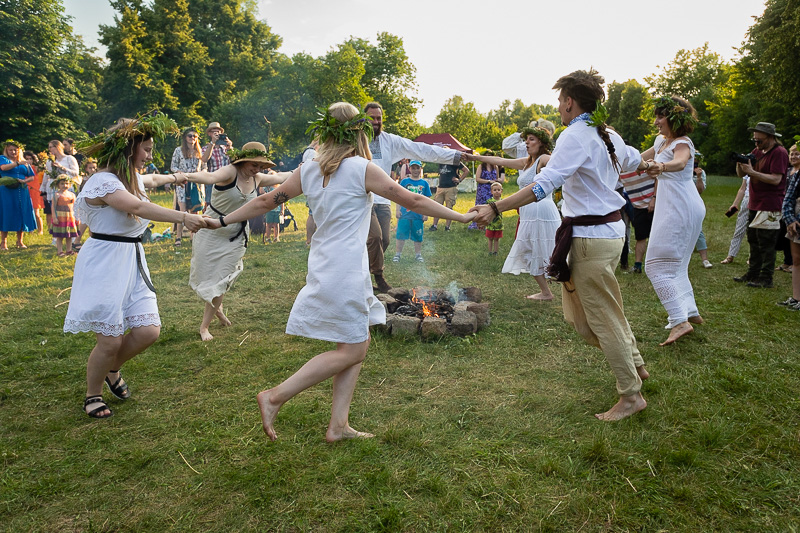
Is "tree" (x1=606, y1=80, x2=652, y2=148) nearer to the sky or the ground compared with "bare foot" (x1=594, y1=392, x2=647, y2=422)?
nearer to the sky

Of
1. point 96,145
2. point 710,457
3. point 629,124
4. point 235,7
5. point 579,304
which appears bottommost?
point 710,457

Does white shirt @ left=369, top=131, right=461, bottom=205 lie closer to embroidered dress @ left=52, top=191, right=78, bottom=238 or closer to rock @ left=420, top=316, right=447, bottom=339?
rock @ left=420, top=316, right=447, bottom=339

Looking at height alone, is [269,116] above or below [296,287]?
above

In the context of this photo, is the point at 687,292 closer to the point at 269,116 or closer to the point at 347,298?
the point at 347,298

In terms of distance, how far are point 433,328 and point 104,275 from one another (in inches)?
126

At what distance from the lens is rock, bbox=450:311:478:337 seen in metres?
5.54

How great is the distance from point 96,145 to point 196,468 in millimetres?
2510

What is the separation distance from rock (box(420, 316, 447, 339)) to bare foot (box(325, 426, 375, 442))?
81.9 inches

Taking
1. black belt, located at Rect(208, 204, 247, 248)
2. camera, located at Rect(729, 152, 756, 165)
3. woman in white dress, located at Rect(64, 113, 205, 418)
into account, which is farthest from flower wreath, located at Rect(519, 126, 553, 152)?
woman in white dress, located at Rect(64, 113, 205, 418)

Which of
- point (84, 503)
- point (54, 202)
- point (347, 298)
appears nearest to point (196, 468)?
point (84, 503)

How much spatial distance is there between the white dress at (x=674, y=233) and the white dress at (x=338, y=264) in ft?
11.9

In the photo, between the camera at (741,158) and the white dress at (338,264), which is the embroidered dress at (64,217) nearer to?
the white dress at (338,264)

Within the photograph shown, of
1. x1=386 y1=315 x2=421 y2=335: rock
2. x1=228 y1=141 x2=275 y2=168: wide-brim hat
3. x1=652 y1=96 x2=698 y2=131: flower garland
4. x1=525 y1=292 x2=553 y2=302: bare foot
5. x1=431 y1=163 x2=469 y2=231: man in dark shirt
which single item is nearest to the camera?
x1=652 y1=96 x2=698 y2=131: flower garland

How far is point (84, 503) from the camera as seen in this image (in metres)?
2.83
